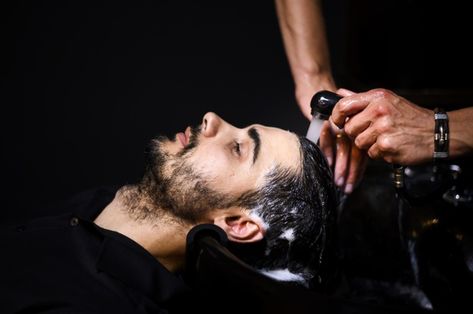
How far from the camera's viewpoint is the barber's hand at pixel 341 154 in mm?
1463

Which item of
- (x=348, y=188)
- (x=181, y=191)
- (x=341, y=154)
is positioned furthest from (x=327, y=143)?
(x=181, y=191)

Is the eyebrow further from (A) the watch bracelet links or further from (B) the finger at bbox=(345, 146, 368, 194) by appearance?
(A) the watch bracelet links

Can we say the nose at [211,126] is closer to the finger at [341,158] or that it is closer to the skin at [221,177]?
the skin at [221,177]

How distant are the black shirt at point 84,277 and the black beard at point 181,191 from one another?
0.16 m

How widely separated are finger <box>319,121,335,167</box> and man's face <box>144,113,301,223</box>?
146 mm

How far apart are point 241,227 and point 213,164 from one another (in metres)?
0.20

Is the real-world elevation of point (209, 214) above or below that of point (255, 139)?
below

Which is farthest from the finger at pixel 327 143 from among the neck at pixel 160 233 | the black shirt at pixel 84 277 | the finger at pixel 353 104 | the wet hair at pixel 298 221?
the black shirt at pixel 84 277

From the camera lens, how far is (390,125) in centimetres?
120

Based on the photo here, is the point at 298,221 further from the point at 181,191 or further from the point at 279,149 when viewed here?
the point at 181,191

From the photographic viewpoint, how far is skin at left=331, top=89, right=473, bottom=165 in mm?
1201

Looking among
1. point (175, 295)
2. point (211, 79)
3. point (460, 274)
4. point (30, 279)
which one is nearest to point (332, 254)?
point (460, 274)

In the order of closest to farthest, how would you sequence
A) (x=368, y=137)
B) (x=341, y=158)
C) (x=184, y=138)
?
(x=368, y=137)
(x=184, y=138)
(x=341, y=158)

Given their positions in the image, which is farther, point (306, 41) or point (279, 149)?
point (306, 41)
